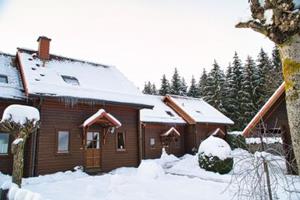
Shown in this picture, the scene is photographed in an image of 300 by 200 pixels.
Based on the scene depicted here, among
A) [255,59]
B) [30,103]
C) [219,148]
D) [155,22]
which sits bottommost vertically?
[219,148]

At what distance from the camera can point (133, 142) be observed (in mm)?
17031

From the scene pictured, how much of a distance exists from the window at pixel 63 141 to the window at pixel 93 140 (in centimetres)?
122

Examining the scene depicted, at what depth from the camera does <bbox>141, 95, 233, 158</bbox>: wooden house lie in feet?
76.1

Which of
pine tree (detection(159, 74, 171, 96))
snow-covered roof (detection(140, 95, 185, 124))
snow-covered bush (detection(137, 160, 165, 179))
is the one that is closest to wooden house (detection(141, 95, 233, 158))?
snow-covered roof (detection(140, 95, 185, 124))

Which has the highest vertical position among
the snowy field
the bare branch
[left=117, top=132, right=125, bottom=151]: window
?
the bare branch

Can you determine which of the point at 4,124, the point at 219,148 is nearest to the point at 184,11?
the point at 4,124

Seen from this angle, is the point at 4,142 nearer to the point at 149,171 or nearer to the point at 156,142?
the point at 149,171

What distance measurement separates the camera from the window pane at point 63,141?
13984 mm

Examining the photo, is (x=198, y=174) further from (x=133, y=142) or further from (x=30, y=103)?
(x=30, y=103)

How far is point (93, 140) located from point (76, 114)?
1869 millimetres

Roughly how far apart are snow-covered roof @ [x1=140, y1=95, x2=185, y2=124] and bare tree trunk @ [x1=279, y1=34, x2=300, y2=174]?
64.7 ft

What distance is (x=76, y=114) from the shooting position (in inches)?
579

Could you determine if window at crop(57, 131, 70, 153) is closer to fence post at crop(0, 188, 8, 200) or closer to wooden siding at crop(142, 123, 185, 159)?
fence post at crop(0, 188, 8, 200)

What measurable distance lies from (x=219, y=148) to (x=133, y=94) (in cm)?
668
